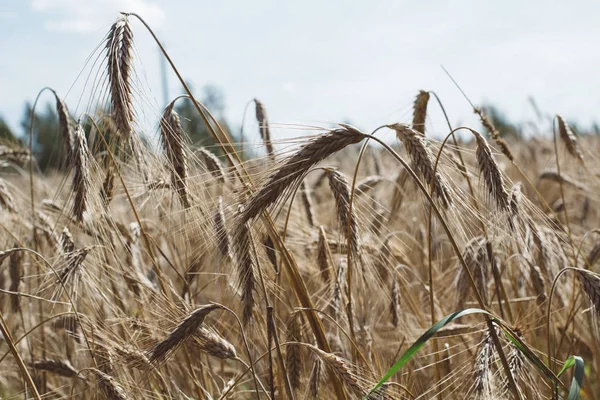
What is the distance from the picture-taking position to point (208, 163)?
2551mm

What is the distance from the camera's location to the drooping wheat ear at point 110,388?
1.65 meters

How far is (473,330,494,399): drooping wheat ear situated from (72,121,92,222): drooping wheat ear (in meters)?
1.19

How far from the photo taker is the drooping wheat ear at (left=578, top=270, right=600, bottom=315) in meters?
1.48

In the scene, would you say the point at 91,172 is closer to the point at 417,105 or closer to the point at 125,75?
the point at 125,75

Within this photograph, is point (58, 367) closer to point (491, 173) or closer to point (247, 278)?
point (247, 278)

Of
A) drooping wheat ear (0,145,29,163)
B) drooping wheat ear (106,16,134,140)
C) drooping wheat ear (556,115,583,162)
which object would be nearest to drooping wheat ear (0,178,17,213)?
drooping wheat ear (0,145,29,163)

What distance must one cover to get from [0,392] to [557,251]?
117 inches

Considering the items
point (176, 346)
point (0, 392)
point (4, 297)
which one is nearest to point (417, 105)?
point (176, 346)

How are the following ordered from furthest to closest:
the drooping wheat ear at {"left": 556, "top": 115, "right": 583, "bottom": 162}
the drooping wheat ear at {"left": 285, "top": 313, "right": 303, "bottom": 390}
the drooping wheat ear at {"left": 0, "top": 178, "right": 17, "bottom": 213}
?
the drooping wheat ear at {"left": 556, "top": 115, "right": 583, "bottom": 162} → the drooping wheat ear at {"left": 0, "top": 178, "right": 17, "bottom": 213} → the drooping wheat ear at {"left": 285, "top": 313, "right": 303, "bottom": 390}

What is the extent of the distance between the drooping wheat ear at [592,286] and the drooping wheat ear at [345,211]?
0.65 meters

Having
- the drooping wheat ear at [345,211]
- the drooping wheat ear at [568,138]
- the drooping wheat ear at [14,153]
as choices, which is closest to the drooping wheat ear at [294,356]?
the drooping wheat ear at [345,211]

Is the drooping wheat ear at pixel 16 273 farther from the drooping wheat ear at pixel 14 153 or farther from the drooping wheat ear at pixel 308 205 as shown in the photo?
the drooping wheat ear at pixel 308 205

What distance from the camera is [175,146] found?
1.98 m

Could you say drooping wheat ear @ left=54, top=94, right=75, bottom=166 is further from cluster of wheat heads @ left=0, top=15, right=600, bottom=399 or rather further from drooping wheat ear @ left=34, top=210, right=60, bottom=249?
drooping wheat ear @ left=34, top=210, right=60, bottom=249
